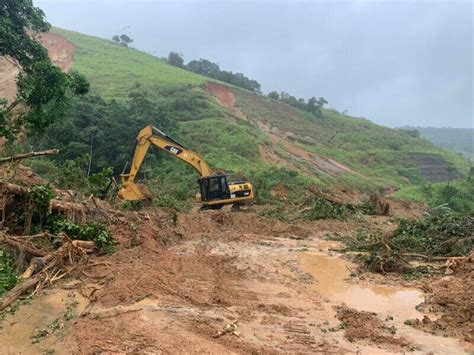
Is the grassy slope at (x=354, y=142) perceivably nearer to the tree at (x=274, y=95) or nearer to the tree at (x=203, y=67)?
the tree at (x=274, y=95)

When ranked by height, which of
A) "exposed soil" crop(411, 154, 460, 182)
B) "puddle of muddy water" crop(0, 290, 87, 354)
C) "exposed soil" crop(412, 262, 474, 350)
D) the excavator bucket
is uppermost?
"exposed soil" crop(411, 154, 460, 182)

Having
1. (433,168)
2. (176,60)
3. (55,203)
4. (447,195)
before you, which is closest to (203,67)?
(176,60)

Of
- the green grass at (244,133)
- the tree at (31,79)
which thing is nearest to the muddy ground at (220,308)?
the tree at (31,79)

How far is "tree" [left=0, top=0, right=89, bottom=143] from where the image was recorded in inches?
586

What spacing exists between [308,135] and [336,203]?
34631 millimetres

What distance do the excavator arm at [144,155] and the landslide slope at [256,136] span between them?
5.75m

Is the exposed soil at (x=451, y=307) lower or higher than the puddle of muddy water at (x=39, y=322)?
higher

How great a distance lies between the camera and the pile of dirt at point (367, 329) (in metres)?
6.40

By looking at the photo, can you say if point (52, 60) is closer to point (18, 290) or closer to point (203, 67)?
point (203, 67)

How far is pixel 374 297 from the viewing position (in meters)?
8.75

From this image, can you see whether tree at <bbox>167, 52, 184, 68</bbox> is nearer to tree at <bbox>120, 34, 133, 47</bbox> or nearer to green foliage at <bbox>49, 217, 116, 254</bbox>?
tree at <bbox>120, 34, 133, 47</bbox>

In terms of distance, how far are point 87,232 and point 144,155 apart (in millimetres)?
7653

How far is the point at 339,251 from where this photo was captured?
12.2 meters

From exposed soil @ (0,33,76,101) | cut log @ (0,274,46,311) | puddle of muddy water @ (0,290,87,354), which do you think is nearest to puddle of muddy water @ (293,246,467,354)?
puddle of muddy water @ (0,290,87,354)
